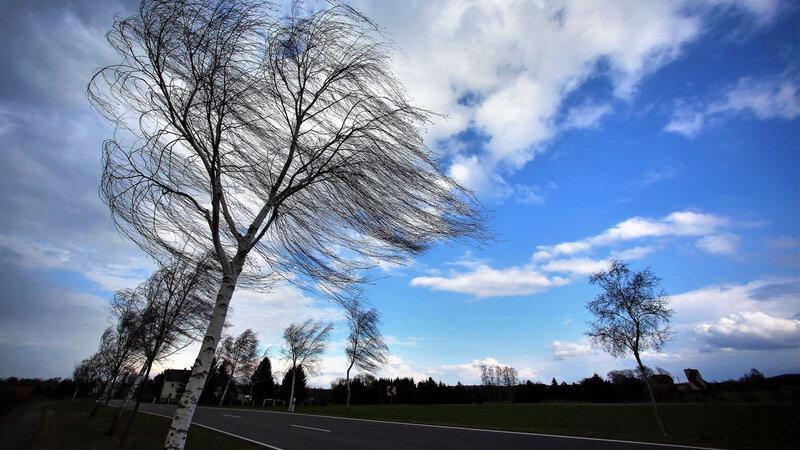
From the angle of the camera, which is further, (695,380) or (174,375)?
(174,375)

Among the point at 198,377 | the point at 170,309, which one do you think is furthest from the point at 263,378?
the point at 198,377

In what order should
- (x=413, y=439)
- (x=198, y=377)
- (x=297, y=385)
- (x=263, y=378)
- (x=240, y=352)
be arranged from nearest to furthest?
(x=198, y=377) < (x=413, y=439) < (x=240, y=352) < (x=297, y=385) < (x=263, y=378)

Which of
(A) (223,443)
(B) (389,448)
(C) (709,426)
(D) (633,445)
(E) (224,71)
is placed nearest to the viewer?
(E) (224,71)

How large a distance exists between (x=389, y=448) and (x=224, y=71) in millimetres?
11674

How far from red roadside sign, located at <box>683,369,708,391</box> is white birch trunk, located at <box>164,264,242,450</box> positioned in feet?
56.4

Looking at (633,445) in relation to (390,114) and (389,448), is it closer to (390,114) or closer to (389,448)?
(389,448)

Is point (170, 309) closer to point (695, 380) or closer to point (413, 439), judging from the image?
point (413, 439)

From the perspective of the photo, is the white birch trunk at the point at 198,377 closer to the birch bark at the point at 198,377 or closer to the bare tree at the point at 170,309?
the birch bark at the point at 198,377

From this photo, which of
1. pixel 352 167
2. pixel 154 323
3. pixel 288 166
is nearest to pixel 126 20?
pixel 288 166

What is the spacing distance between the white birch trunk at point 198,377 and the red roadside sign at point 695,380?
56.4 ft

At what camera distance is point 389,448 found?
1128 cm

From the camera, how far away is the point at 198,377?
406 cm

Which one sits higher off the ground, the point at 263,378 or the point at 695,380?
the point at 263,378

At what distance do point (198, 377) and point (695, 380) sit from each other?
17506mm
